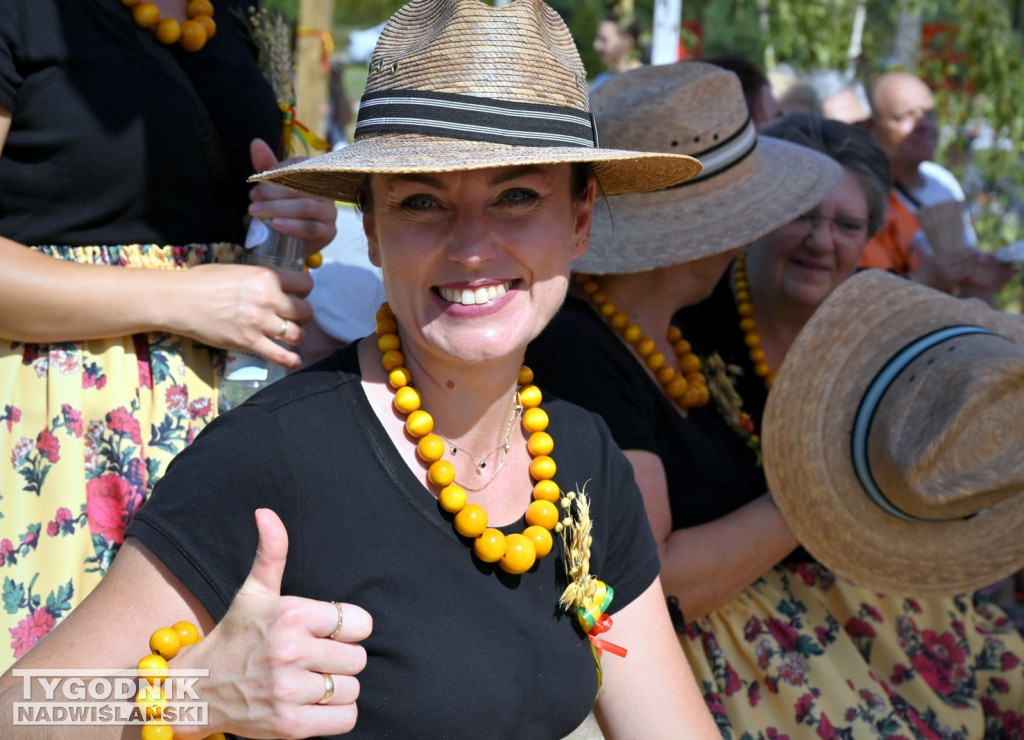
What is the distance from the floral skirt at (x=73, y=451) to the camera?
195 cm

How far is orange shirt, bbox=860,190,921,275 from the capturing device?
16.0 feet

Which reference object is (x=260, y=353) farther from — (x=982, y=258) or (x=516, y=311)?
(x=982, y=258)

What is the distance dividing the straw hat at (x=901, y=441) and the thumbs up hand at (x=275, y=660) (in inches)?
57.1

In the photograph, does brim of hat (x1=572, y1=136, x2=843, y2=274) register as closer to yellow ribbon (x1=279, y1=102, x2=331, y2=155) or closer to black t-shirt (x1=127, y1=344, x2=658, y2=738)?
yellow ribbon (x1=279, y1=102, x2=331, y2=155)

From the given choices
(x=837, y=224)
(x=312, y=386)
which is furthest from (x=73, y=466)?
(x=837, y=224)

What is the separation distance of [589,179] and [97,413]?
0.99 meters

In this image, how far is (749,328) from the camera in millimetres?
3270

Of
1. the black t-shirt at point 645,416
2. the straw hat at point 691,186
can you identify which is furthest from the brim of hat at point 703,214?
the black t-shirt at point 645,416

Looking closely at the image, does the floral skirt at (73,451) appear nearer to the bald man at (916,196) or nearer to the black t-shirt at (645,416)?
the black t-shirt at (645,416)

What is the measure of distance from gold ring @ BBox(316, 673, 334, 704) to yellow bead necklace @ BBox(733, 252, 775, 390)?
1.99 metres

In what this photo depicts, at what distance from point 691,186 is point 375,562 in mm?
1646

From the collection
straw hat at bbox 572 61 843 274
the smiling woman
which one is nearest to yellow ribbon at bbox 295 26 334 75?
straw hat at bbox 572 61 843 274

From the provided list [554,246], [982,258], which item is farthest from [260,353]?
[982,258]

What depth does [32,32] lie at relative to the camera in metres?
1.92
